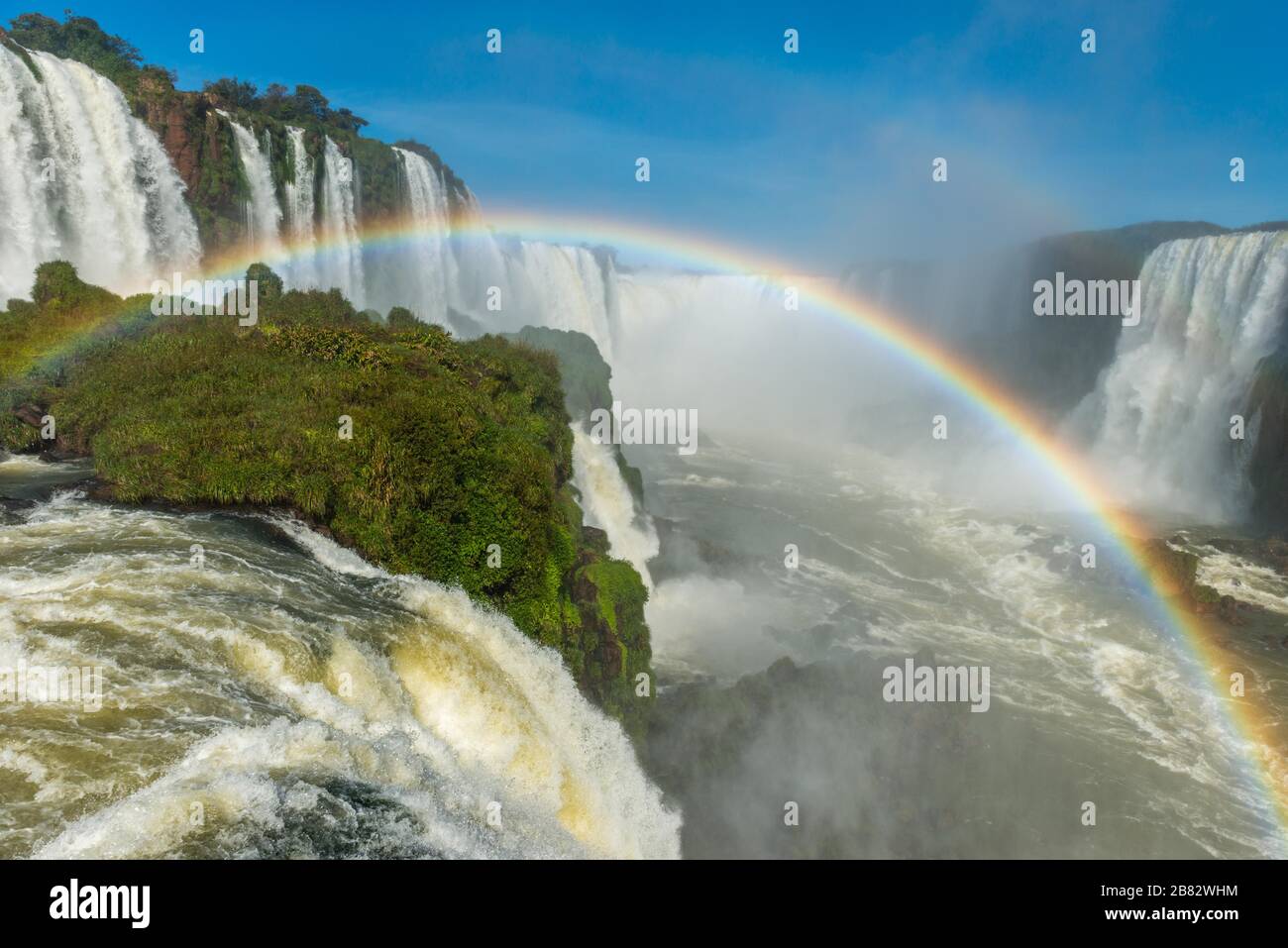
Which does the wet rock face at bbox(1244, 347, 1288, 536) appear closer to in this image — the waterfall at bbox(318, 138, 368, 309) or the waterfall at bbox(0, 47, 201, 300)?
the waterfall at bbox(318, 138, 368, 309)

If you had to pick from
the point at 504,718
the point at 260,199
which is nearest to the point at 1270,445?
the point at 504,718

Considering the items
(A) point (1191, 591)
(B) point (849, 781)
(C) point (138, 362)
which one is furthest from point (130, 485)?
(A) point (1191, 591)

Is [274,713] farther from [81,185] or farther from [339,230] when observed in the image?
[339,230]

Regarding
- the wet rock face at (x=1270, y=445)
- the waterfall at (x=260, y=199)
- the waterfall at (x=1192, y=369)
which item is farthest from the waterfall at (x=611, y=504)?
the waterfall at (x=1192, y=369)

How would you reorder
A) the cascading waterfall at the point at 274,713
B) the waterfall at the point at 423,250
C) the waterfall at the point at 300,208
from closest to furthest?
the cascading waterfall at the point at 274,713 → the waterfall at the point at 300,208 → the waterfall at the point at 423,250

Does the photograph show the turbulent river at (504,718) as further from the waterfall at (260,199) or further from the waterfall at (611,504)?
the waterfall at (260,199)

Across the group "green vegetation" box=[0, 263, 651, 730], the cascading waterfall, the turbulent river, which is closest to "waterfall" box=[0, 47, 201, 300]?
"green vegetation" box=[0, 263, 651, 730]

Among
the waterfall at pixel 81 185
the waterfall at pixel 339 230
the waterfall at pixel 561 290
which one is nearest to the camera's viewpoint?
the waterfall at pixel 81 185
